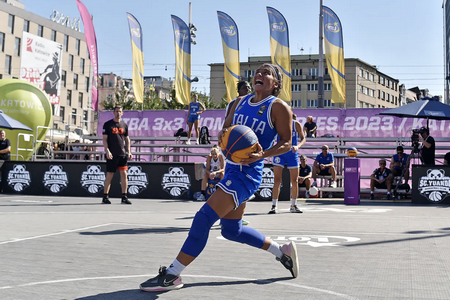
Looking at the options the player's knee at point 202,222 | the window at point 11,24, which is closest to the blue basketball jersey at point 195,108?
the player's knee at point 202,222

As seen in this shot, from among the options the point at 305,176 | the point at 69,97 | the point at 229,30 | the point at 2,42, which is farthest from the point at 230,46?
the point at 69,97

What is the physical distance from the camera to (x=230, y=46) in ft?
77.0

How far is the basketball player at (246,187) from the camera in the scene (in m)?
3.63

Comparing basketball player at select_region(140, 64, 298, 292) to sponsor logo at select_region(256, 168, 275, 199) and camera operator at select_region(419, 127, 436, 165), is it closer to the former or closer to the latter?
sponsor logo at select_region(256, 168, 275, 199)

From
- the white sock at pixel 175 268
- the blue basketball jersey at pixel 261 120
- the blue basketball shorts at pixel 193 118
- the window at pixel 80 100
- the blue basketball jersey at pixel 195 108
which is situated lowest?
the white sock at pixel 175 268

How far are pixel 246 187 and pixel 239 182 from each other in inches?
3.2

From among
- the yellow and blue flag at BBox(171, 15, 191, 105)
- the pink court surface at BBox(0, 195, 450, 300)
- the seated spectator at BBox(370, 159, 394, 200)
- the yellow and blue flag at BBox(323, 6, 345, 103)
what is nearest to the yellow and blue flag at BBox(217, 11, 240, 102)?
the yellow and blue flag at BBox(171, 15, 191, 105)

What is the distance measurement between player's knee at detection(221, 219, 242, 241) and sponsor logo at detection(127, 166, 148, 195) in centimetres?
1020

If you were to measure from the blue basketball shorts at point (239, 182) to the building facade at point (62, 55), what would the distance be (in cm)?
5681

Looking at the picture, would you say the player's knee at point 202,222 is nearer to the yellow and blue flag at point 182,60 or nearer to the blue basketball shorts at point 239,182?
the blue basketball shorts at point 239,182

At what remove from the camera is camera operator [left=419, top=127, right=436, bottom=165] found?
504 inches

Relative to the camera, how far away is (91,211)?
9.45 metres

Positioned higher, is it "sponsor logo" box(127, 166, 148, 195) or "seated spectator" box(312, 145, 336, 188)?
"seated spectator" box(312, 145, 336, 188)

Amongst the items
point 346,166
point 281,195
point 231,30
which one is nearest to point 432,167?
point 346,166
